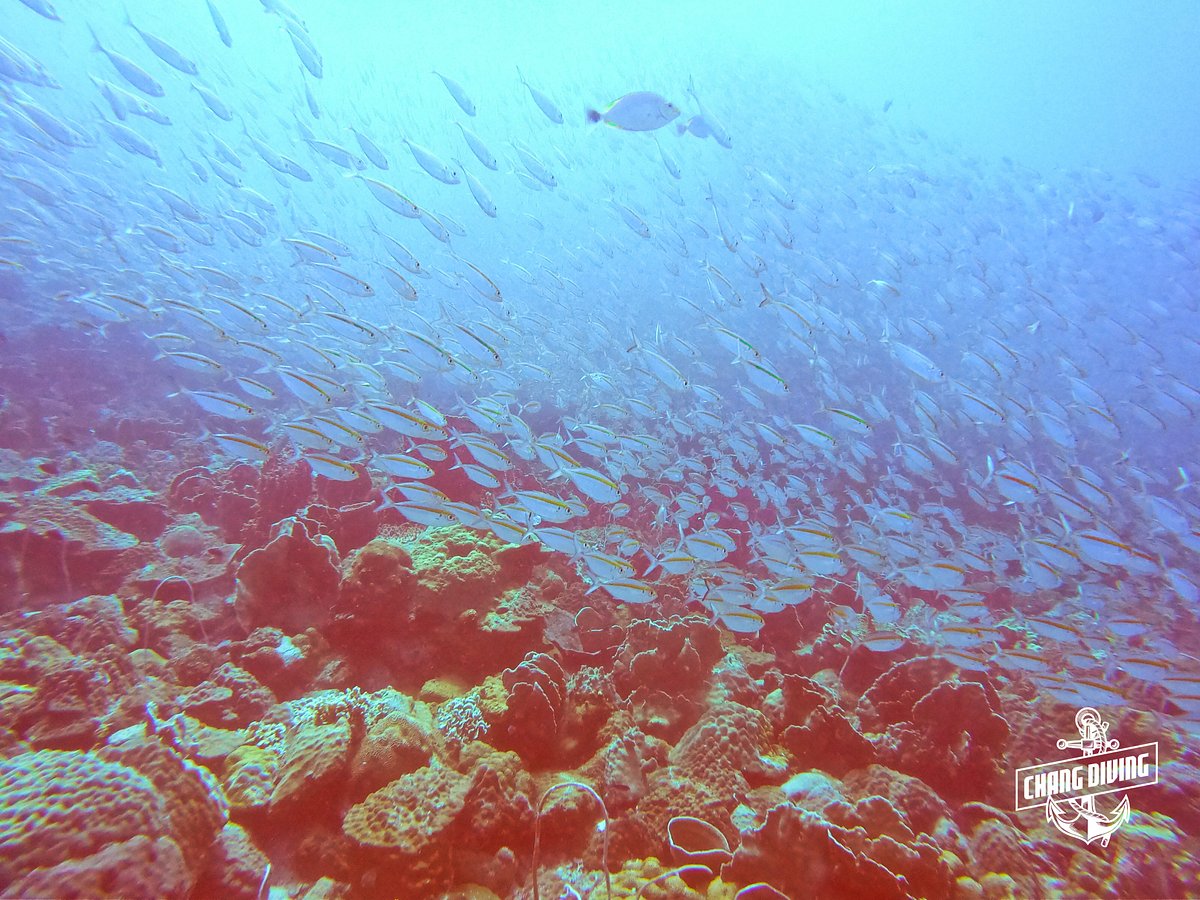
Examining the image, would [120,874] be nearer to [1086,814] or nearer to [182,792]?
[182,792]

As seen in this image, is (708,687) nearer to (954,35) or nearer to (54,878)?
(54,878)

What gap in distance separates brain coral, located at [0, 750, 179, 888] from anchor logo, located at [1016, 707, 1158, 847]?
22.7 feet

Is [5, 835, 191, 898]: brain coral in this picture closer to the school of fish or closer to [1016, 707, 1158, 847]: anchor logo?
the school of fish

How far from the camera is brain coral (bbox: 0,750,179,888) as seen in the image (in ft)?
8.28

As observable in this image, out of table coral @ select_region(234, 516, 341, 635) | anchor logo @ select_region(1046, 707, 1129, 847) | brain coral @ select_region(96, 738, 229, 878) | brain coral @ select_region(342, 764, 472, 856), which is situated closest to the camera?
brain coral @ select_region(96, 738, 229, 878)

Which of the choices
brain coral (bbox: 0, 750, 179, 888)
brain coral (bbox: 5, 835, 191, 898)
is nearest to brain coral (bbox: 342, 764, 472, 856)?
brain coral (bbox: 5, 835, 191, 898)

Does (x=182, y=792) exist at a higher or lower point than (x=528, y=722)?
lower

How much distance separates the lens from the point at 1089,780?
4.87 m

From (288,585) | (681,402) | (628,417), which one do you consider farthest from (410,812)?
(681,402)

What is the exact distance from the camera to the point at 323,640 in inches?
215

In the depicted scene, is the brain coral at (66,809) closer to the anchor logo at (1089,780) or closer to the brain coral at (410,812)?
the brain coral at (410,812)

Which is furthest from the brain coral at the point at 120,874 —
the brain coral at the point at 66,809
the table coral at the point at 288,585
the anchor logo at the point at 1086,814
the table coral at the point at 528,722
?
the anchor logo at the point at 1086,814

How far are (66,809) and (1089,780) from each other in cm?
801

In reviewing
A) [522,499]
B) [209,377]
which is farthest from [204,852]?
[209,377]
